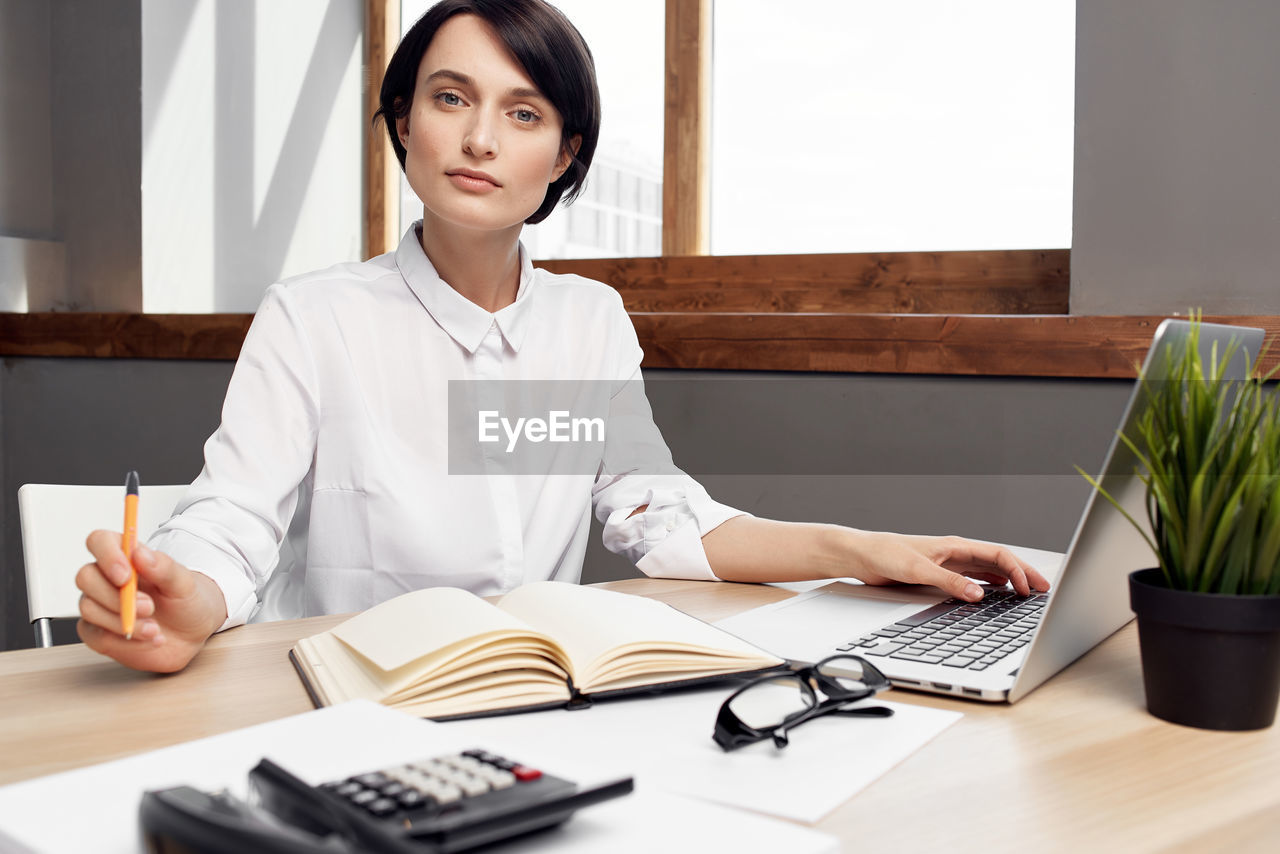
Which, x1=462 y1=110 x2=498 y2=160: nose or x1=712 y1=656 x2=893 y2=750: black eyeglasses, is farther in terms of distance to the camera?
x1=462 y1=110 x2=498 y2=160: nose

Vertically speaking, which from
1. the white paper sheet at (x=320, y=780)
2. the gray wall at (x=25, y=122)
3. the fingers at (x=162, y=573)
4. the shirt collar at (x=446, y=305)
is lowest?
the white paper sheet at (x=320, y=780)

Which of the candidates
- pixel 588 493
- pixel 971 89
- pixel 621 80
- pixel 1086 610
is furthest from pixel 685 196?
pixel 1086 610

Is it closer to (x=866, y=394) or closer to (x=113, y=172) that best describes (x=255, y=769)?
(x=866, y=394)

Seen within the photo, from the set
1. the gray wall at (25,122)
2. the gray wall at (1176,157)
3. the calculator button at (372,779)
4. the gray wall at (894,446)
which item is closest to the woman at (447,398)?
the gray wall at (894,446)

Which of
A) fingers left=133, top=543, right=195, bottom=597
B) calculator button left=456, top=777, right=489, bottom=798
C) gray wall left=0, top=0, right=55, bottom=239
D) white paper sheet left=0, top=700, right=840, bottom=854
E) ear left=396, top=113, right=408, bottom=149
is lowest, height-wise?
white paper sheet left=0, top=700, right=840, bottom=854

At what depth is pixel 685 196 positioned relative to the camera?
246cm

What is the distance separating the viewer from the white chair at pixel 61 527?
3.97ft

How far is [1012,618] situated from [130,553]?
0.69 m

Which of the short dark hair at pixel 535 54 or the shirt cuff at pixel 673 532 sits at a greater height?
the short dark hair at pixel 535 54

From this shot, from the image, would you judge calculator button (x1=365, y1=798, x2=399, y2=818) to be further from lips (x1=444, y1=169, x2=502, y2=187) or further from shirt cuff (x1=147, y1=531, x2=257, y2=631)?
lips (x1=444, y1=169, x2=502, y2=187)

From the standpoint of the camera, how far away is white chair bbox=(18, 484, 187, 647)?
121cm

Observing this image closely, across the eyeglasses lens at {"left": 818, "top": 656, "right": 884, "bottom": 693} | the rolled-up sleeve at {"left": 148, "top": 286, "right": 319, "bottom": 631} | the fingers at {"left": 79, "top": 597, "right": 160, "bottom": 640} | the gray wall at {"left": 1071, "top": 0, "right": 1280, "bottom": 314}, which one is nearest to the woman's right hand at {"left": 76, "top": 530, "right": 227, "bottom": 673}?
the fingers at {"left": 79, "top": 597, "right": 160, "bottom": 640}

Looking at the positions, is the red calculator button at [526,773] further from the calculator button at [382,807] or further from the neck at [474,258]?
the neck at [474,258]

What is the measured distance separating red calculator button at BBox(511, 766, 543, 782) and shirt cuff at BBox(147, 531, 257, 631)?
0.52 meters
